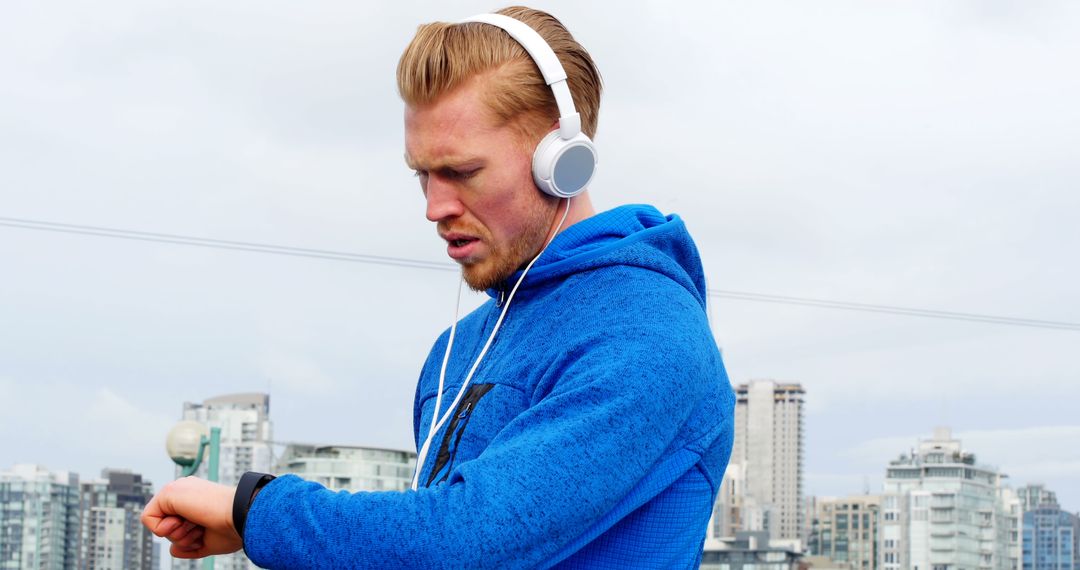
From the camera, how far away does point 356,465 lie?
104 m

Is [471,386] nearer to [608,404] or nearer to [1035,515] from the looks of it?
[608,404]

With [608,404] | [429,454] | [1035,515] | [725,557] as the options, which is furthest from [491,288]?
[1035,515]

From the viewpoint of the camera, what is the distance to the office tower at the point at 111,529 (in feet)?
379

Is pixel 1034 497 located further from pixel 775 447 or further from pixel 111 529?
pixel 111 529

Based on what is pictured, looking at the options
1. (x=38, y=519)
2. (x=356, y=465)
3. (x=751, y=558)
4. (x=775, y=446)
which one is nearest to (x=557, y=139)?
(x=356, y=465)

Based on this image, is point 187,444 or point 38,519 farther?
point 38,519

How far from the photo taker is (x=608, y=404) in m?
1.80

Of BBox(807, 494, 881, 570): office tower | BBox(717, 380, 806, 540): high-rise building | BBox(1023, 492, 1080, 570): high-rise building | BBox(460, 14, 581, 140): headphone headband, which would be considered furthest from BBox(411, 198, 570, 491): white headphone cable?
BBox(717, 380, 806, 540): high-rise building

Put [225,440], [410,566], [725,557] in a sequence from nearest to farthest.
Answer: [410,566]
[225,440]
[725,557]

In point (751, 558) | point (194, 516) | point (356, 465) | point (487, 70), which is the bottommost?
point (751, 558)

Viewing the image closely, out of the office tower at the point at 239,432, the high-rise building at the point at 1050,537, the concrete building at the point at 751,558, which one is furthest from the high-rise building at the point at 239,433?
the high-rise building at the point at 1050,537

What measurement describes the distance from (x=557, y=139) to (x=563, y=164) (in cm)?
4

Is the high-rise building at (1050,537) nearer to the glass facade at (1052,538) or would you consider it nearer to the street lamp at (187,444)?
the glass facade at (1052,538)

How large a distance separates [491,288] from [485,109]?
1.04ft
